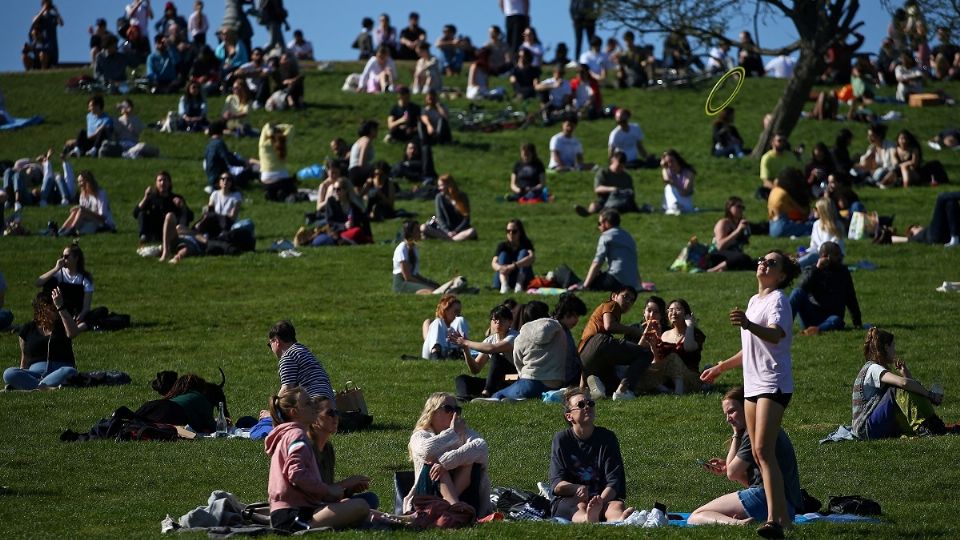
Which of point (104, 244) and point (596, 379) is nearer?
point (596, 379)

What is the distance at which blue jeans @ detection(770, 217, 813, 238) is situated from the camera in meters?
26.9

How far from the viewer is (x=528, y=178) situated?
31.8 metres

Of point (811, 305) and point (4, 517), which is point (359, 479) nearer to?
point (4, 517)

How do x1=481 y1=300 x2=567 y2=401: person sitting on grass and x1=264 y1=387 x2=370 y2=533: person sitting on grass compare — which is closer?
x1=264 y1=387 x2=370 y2=533: person sitting on grass

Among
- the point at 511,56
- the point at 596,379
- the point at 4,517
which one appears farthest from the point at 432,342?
the point at 511,56

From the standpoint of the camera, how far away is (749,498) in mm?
11641

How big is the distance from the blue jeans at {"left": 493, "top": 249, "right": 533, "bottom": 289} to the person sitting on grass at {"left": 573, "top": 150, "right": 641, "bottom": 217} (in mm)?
6028

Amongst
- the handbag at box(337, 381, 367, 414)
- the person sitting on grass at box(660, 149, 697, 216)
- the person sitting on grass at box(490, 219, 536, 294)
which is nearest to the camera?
the handbag at box(337, 381, 367, 414)

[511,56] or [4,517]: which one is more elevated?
[511,56]

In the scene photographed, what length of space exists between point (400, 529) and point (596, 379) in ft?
21.2

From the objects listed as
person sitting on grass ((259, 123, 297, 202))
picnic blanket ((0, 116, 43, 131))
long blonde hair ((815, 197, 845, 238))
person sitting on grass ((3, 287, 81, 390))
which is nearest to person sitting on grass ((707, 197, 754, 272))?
long blonde hair ((815, 197, 845, 238))

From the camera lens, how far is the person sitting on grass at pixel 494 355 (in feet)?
58.3

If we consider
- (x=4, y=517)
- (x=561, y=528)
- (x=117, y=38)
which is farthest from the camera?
(x=117, y=38)

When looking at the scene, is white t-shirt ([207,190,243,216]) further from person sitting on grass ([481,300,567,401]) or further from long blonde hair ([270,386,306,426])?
long blonde hair ([270,386,306,426])
